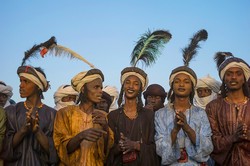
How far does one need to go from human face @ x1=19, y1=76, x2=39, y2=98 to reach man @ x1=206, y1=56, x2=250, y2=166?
3039 mm

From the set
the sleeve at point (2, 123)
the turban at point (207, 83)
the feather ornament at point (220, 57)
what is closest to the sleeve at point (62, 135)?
the sleeve at point (2, 123)

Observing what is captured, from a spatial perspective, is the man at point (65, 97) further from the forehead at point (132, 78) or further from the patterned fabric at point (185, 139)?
the patterned fabric at point (185, 139)

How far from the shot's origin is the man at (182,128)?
6.57m

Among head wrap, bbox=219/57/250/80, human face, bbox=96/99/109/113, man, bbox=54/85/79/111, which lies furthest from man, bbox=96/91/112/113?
head wrap, bbox=219/57/250/80

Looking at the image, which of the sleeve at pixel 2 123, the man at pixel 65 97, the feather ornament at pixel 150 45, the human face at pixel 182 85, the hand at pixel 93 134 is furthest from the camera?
the man at pixel 65 97

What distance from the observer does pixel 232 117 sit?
693 cm

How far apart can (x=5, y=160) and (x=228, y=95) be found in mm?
3894

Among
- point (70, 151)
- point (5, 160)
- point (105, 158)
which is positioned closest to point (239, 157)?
point (105, 158)

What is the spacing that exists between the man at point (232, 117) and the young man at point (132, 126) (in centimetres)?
106

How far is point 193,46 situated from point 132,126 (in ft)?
12.1

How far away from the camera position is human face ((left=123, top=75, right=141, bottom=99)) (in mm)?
7359

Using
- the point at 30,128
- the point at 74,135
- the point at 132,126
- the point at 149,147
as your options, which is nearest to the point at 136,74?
the point at 132,126

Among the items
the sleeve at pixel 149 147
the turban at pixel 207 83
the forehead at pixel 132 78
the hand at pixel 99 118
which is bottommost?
the sleeve at pixel 149 147

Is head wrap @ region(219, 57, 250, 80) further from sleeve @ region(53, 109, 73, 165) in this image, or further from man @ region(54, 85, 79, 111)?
man @ region(54, 85, 79, 111)
